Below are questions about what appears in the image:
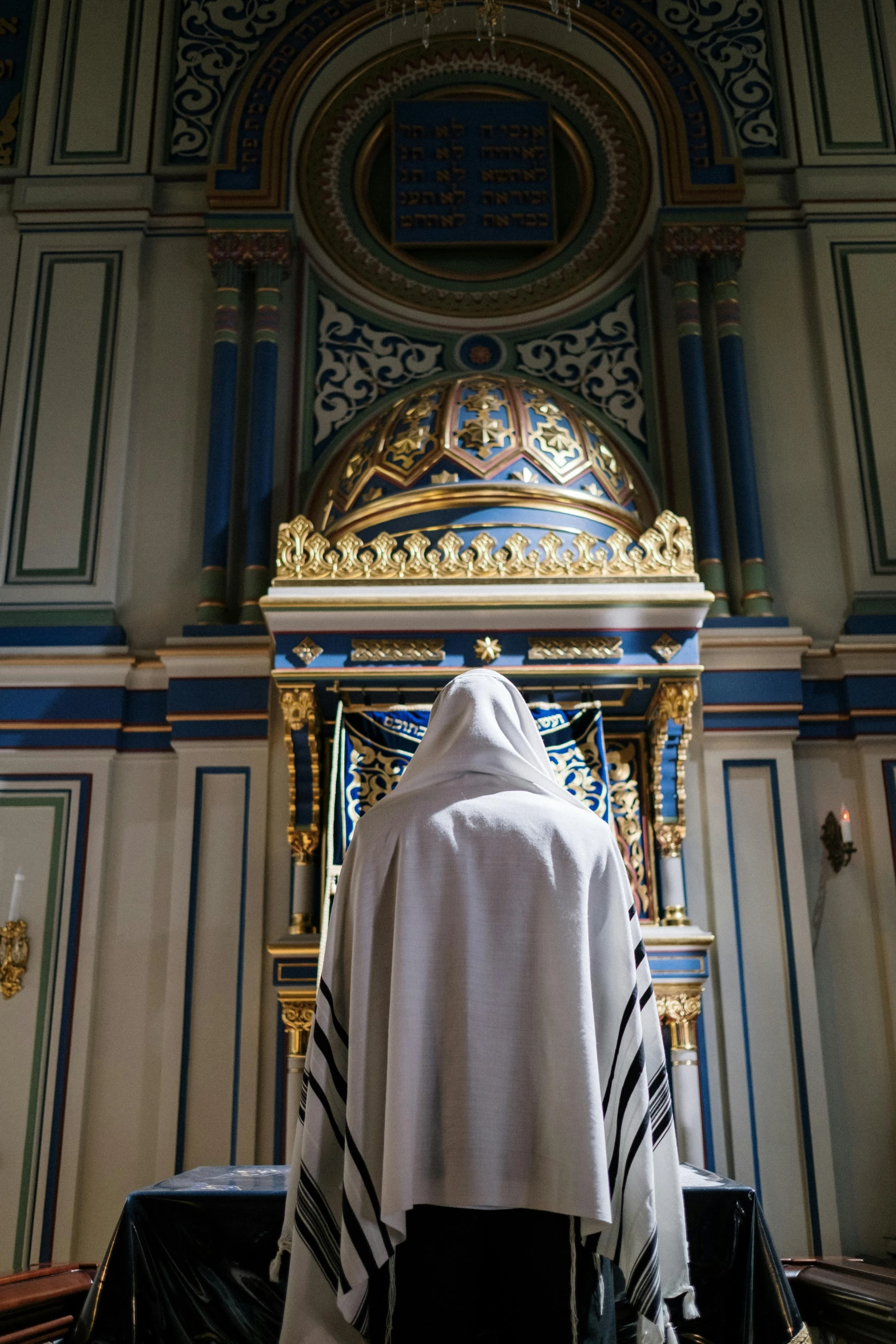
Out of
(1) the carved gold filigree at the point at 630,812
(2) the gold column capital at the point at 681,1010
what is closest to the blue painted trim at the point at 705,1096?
(2) the gold column capital at the point at 681,1010

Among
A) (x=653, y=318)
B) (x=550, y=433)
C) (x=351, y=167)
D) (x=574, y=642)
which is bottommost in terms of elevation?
Result: (x=574, y=642)

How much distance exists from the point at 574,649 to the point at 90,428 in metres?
2.52

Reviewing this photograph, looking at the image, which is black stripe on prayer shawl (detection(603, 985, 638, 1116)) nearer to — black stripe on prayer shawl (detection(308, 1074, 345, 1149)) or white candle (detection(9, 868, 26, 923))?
black stripe on prayer shawl (detection(308, 1074, 345, 1149))

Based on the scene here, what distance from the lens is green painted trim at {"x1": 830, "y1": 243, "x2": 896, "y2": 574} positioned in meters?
5.28

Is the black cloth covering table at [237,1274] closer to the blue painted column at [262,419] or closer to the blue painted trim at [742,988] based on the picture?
the blue painted trim at [742,988]

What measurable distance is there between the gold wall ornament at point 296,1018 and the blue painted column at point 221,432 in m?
1.54

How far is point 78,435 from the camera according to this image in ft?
17.9

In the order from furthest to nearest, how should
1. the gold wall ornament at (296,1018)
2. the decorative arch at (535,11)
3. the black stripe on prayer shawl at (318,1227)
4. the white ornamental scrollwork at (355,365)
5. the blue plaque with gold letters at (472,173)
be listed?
the blue plaque with gold letters at (472,173) → the decorative arch at (535,11) → the white ornamental scrollwork at (355,365) → the gold wall ornament at (296,1018) → the black stripe on prayer shawl at (318,1227)

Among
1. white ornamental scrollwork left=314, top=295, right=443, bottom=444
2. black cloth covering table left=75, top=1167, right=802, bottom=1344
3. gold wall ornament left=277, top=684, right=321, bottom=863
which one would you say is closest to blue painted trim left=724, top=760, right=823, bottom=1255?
gold wall ornament left=277, top=684, right=321, bottom=863

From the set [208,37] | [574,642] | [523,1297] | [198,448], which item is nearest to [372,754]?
[574,642]

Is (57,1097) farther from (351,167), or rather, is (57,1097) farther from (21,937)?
(351,167)

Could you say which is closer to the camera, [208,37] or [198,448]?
[198,448]

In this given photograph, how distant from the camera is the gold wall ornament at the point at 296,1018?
4328 mm

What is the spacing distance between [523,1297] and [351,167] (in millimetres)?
5484
